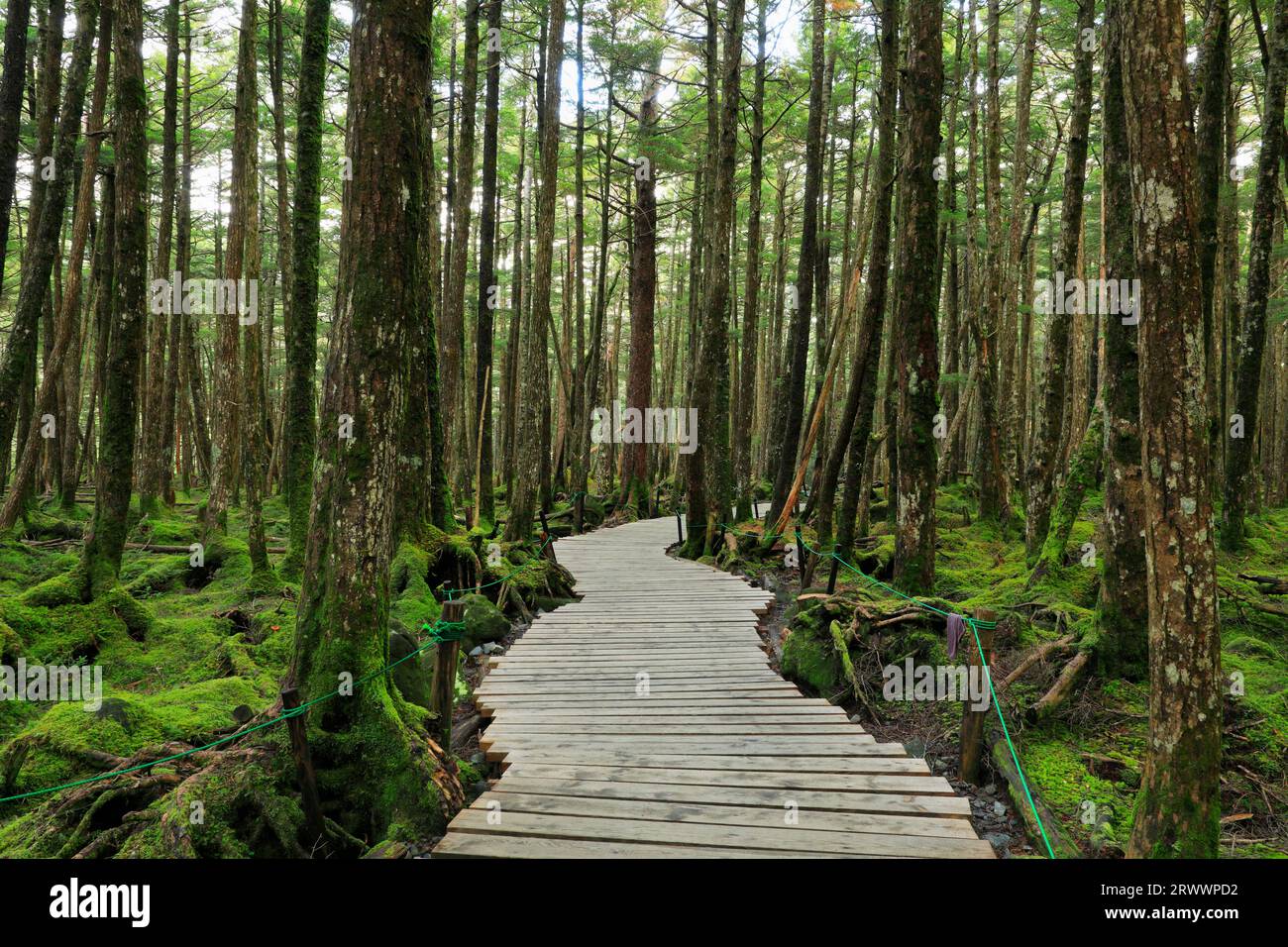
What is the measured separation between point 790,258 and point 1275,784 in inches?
1260

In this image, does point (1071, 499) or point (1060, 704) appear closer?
point (1060, 704)

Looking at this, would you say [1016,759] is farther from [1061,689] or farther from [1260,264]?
[1260,264]

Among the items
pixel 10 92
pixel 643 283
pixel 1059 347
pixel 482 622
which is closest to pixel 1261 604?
pixel 1059 347

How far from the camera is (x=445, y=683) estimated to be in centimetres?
500

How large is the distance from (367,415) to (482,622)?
14.2 feet

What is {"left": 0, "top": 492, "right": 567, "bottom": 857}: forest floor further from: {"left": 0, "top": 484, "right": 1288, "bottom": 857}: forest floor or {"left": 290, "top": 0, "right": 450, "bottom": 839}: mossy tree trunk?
{"left": 290, "top": 0, "right": 450, "bottom": 839}: mossy tree trunk

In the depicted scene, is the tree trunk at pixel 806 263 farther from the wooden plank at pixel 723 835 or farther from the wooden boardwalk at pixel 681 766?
the wooden plank at pixel 723 835

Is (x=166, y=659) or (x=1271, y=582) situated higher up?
(x=1271, y=582)

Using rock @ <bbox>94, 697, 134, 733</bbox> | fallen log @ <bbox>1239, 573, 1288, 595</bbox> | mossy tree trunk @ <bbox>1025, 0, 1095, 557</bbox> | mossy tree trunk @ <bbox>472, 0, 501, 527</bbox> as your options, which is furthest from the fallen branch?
mossy tree trunk @ <bbox>472, 0, 501, 527</bbox>

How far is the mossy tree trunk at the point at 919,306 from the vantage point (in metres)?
7.13

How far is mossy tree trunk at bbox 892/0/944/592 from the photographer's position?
23.4ft
